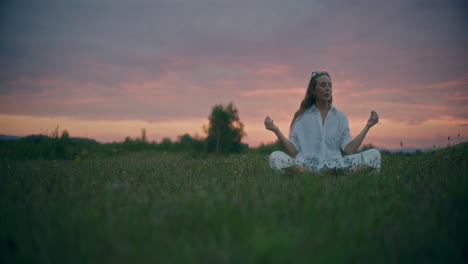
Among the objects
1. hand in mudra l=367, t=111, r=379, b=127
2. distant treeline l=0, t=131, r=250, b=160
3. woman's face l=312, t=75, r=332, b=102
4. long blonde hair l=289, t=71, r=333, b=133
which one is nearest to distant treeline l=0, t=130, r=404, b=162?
distant treeline l=0, t=131, r=250, b=160

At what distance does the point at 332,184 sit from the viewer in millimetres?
4227

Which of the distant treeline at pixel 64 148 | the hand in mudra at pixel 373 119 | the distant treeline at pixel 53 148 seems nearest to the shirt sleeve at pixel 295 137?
the hand in mudra at pixel 373 119

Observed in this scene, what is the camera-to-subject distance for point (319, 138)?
5785 mm

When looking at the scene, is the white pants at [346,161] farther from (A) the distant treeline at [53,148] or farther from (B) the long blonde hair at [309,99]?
(A) the distant treeline at [53,148]

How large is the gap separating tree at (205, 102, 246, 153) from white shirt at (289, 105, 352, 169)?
1302 cm

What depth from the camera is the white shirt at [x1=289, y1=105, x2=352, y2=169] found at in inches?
225

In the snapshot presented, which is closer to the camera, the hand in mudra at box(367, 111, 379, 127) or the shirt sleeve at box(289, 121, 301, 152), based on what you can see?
the hand in mudra at box(367, 111, 379, 127)

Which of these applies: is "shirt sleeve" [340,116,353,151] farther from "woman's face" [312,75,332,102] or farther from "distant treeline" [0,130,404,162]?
"distant treeline" [0,130,404,162]

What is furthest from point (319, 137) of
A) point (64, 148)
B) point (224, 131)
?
point (224, 131)

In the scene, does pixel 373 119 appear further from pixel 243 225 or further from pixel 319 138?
pixel 243 225

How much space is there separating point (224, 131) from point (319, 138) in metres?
14.4

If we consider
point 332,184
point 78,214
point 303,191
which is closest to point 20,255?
point 78,214

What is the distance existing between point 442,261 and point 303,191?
1687 millimetres

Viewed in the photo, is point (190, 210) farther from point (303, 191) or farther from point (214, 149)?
point (214, 149)
